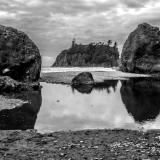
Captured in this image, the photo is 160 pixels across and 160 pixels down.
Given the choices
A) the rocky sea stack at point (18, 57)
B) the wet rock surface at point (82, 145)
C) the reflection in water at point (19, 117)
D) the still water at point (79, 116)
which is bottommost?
the still water at point (79, 116)

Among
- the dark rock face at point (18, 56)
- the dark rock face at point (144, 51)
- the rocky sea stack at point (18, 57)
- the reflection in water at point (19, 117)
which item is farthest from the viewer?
the dark rock face at point (144, 51)

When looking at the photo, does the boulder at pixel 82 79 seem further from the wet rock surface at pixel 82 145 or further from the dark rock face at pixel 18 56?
the wet rock surface at pixel 82 145

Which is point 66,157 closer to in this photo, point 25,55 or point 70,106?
point 70,106

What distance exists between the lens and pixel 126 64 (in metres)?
150

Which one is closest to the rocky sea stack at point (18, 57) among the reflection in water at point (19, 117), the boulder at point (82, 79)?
the boulder at point (82, 79)

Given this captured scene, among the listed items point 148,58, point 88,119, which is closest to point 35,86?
point 88,119

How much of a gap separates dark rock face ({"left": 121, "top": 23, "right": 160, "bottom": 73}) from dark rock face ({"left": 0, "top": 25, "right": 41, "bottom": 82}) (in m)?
70.1

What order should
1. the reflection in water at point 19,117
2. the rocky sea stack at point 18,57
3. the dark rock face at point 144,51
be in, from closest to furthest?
the reflection in water at point 19,117, the rocky sea stack at point 18,57, the dark rock face at point 144,51

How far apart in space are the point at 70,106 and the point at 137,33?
106m

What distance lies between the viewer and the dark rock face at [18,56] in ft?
223

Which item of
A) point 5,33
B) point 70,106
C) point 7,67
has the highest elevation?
point 5,33

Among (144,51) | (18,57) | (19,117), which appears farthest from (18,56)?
(144,51)

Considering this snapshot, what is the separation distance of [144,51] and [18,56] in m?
80.1

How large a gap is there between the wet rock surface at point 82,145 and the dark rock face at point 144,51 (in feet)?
364
